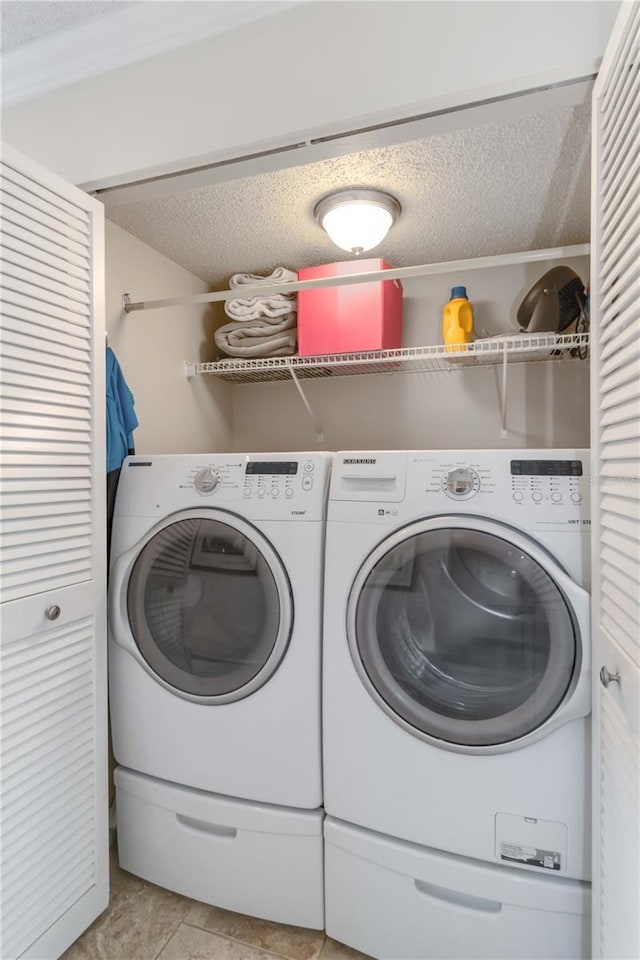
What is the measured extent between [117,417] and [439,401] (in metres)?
1.41

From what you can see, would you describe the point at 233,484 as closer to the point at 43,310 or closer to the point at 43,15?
the point at 43,310

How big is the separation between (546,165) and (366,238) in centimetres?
59

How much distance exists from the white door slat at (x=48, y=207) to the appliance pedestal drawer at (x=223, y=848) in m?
1.57

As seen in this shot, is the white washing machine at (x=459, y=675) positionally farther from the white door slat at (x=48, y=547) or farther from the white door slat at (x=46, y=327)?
the white door slat at (x=46, y=327)

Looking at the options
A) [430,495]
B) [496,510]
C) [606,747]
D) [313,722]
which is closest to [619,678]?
[606,747]

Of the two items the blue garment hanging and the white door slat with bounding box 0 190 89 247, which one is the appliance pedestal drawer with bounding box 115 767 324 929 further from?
the white door slat with bounding box 0 190 89 247

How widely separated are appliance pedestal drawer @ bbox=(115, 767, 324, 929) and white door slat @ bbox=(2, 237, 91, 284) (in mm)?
1448

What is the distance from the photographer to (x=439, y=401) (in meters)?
2.37

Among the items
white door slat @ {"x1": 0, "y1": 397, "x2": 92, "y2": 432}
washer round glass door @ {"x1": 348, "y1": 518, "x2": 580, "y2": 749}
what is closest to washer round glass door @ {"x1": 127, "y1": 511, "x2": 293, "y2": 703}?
washer round glass door @ {"x1": 348, "y1": 518, "x2": 580, "y2": 749}

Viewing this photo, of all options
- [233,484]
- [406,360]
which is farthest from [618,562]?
[406,360]

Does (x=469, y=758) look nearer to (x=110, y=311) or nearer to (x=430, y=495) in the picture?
(x=430, y=495)

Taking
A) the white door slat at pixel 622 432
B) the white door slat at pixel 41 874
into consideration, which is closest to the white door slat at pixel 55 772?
the white door slat at pixel 41 874

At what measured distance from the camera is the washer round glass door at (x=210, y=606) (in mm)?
1371

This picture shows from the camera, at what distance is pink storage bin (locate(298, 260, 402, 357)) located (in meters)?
2.03
